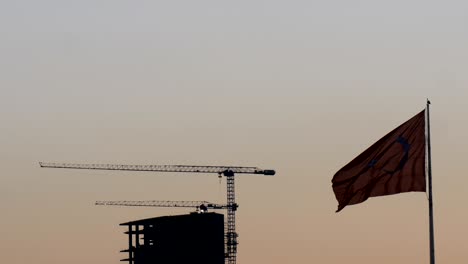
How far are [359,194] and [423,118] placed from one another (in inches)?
233

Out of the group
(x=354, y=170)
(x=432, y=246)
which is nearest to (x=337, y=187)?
(x=354, y=170)

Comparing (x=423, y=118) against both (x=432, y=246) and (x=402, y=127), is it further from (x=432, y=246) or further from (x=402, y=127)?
(x=432, y=246)

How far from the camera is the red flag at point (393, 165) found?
112 metres

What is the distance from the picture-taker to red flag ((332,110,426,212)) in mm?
111812

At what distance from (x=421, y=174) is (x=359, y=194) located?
154 inches

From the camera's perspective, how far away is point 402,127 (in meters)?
113

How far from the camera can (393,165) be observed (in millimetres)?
112438

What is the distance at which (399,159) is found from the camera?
112 metres

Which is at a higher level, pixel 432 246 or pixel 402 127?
pixel 402 127

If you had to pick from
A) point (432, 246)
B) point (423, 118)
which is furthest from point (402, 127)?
point (432, 246)

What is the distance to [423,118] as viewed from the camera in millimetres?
112125

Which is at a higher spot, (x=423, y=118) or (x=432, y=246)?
(x=423, y=118)

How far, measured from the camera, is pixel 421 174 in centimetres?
11175

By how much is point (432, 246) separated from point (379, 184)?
19.9 ft
